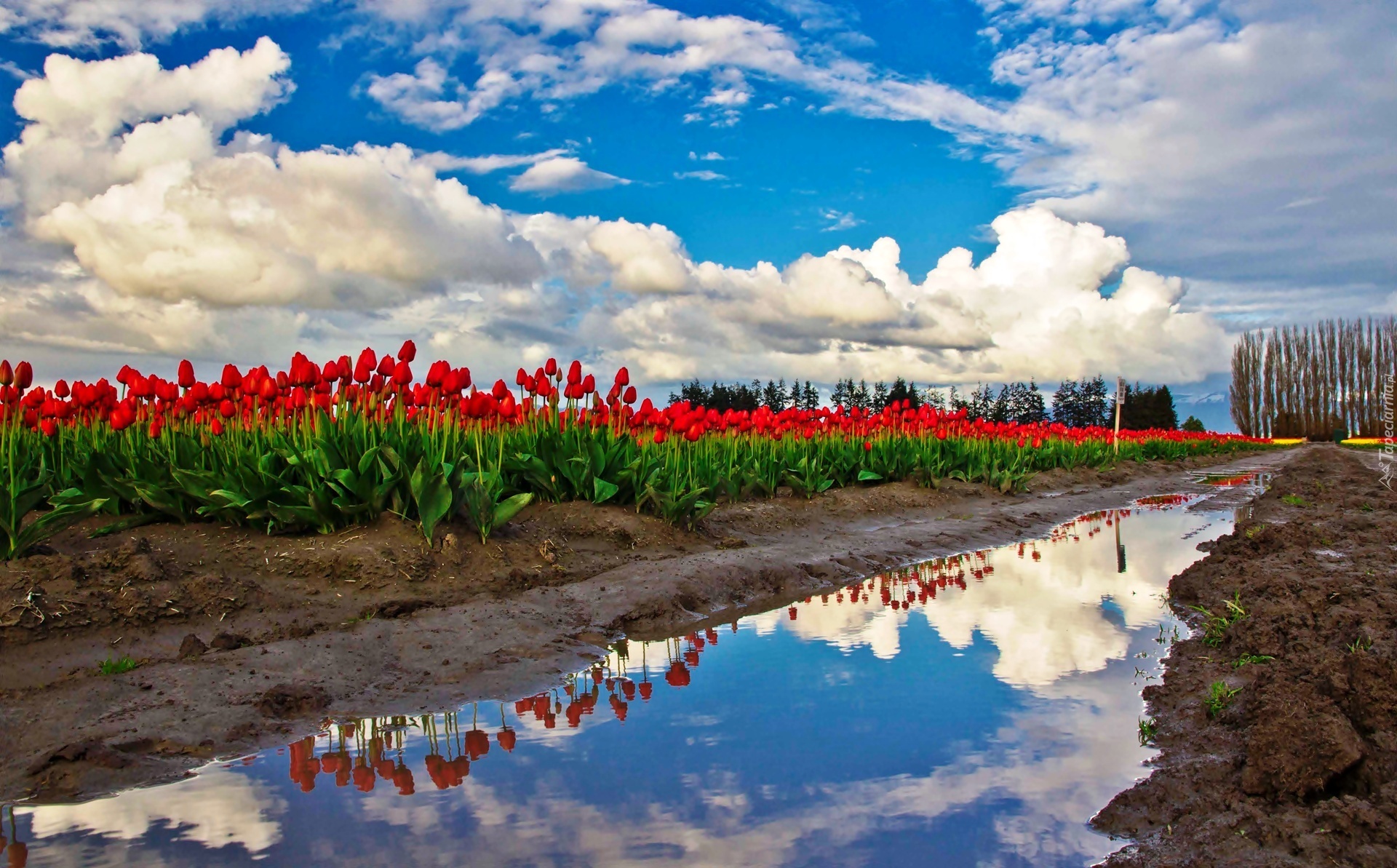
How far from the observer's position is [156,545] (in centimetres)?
571

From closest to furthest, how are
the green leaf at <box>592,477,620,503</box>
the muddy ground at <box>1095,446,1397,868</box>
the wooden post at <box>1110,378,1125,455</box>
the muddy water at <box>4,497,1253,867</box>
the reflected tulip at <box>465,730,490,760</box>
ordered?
the muddy ground at <box>1095,446,1397,868</box>
the muddy water at <box>4,497,1253,867</box>
the reflected tulip at <box>465,730,490,760</box>
the green leaf at <box>592,477,620,503</box>
the wooden post at <box>1110,378,1125,455</box>

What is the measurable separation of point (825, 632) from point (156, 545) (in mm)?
4370

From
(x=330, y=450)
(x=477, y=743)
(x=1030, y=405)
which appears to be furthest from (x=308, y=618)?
(x=1030, y=405)

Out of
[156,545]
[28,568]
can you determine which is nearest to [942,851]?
[28,568]

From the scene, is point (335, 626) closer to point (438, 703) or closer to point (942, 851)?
point (438, 703)

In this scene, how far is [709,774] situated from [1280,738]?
67.0 inches

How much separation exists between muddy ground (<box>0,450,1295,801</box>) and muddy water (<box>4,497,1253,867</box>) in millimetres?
252

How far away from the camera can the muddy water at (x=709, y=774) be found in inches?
94.0

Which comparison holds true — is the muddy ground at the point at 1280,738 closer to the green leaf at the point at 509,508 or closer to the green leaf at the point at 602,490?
the green leaf at the point at 509,508

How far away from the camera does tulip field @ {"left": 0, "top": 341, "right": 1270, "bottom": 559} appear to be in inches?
239

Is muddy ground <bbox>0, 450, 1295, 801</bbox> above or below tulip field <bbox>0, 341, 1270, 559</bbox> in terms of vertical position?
below

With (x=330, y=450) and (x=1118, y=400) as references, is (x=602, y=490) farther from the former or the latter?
(x=1118, y=400)

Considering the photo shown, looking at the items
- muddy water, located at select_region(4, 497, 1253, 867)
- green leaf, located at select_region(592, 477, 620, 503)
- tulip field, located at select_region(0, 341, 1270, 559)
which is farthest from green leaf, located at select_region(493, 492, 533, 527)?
muddy water, located at select_region(4, 497, 1253, 867)

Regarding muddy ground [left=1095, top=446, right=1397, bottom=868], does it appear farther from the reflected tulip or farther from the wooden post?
the wooden post
